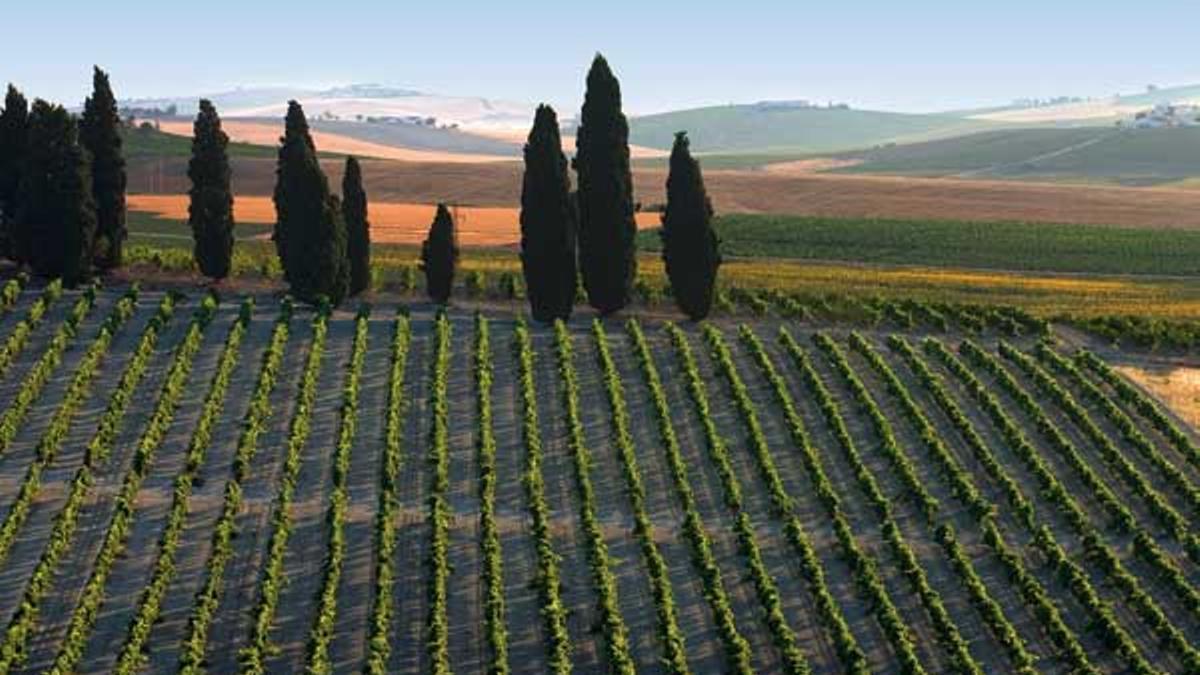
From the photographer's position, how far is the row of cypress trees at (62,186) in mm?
58156

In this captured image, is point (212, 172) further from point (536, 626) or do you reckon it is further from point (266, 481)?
point (536, 626)

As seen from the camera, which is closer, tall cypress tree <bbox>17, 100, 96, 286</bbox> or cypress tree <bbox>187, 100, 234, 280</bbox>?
tall cypress tree <bbox>17, 100, 96, 286</bbox>

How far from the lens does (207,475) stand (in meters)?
41.0

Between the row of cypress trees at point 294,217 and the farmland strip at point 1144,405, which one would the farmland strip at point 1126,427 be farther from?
the row of cypress trees at point 294,217

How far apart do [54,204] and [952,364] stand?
4521 cm

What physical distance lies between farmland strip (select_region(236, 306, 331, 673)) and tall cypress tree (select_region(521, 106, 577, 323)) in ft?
36.0

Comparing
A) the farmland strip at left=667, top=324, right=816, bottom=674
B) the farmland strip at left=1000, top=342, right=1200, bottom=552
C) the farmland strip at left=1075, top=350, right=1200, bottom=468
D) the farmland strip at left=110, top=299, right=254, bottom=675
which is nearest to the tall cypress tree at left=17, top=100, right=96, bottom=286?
the farmland strip at left=110, top=299, right=254, bottom=675

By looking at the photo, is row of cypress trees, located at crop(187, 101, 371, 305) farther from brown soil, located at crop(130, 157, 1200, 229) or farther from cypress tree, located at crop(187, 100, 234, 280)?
brown soil, located at crop(130, 157, 1200, 229)

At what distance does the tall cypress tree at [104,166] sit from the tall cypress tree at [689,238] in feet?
97.7

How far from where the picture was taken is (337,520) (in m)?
36.9

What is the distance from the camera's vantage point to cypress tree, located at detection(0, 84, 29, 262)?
62688 millimetres

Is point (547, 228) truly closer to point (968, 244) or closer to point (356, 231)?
point (356, 231)

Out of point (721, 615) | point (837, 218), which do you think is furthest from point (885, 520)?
point (837, 218)

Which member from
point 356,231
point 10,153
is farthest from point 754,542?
point 10,153
